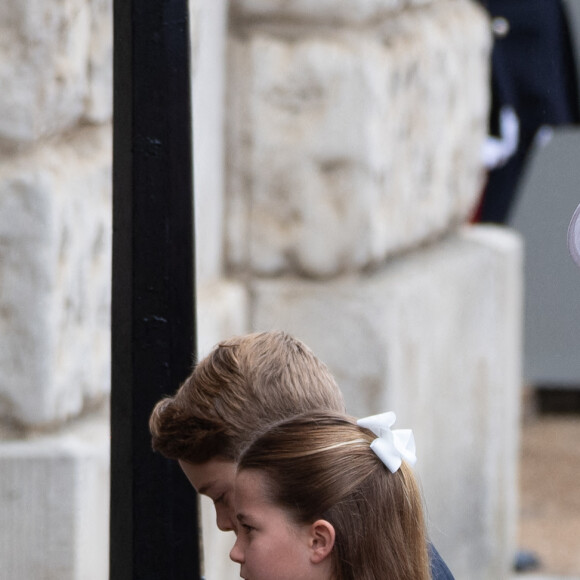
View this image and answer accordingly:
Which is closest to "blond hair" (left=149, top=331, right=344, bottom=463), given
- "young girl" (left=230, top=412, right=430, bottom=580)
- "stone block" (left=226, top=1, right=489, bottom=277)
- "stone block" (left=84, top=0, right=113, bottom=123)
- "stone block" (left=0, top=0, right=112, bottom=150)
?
"young girl" (left=230, top=412, right=430, bottom=580)

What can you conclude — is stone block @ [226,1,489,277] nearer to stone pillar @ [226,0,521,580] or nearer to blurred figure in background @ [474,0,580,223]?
stone pillar @ [226,0,521,580]

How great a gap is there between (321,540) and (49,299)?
0.80m

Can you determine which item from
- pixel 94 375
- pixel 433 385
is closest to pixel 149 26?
pixel 94 375

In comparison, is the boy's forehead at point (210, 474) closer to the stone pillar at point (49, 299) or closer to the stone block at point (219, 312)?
the stone pillar at point (49, 299)

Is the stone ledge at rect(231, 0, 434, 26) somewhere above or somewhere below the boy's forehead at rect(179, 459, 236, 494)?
above

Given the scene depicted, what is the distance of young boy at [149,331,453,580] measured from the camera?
1.67 metres

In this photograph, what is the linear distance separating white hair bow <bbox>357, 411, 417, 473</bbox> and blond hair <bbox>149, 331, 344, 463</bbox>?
0.43ft

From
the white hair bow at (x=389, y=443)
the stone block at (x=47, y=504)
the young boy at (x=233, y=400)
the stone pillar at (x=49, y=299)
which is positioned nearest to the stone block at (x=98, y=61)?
the stone pillar at (x=49, y=299)

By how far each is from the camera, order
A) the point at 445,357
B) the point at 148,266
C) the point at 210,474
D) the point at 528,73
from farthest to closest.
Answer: the point at 528,73 → the point at 445,357 → the point at 210,474 → the point at 148,266

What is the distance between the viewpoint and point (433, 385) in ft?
12.0

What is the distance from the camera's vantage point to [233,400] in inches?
67.2

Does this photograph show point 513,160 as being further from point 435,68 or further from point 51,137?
point 51,137

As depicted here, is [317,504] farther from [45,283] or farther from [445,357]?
[445,357]

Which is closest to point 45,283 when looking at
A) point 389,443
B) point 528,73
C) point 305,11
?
point 389,443
